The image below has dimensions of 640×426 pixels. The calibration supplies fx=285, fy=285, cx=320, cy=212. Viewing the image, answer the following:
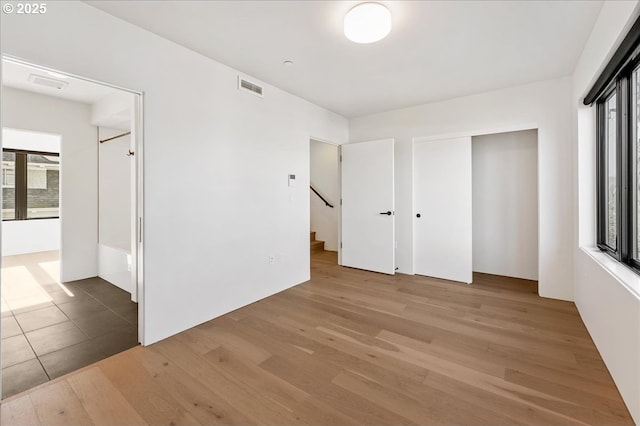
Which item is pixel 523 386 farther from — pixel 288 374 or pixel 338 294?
pixel 338 294

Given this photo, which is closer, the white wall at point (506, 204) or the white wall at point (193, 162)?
the white wall at point (193, 162)

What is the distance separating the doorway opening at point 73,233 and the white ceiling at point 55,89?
1cm

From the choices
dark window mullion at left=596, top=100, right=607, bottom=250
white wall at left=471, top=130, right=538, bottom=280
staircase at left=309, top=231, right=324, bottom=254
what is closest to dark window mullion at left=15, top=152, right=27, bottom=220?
staircase at left=309, top=231, right=324, bottom=254

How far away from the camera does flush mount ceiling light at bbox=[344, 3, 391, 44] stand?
77.6 inches

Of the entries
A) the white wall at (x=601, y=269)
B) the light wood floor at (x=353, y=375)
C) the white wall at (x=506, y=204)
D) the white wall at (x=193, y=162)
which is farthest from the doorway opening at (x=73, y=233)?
the white wall at (x=506, y=204)

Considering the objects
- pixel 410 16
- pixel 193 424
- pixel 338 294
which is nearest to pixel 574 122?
pixel 410 16

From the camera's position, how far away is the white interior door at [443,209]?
3965 mm

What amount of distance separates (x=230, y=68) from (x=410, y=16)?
1817mm

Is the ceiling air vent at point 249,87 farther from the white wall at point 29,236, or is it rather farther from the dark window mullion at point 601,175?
the white wall at point 29,236

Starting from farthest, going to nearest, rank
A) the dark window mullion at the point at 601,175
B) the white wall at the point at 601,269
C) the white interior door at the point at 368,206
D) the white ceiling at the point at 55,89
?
the white interior door at the point at 368,206 → the white ceiling at the point at 55,89 → the dark window mullion at the point at 601,175 → the white wall at the point at 601,269

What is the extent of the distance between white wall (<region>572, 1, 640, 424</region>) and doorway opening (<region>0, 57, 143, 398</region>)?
10.8 ft

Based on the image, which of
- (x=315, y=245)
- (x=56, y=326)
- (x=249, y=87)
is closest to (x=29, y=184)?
(x=56, y=326)

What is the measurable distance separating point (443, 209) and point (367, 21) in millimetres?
2897

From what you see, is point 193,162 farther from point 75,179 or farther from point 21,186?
point 21,186
